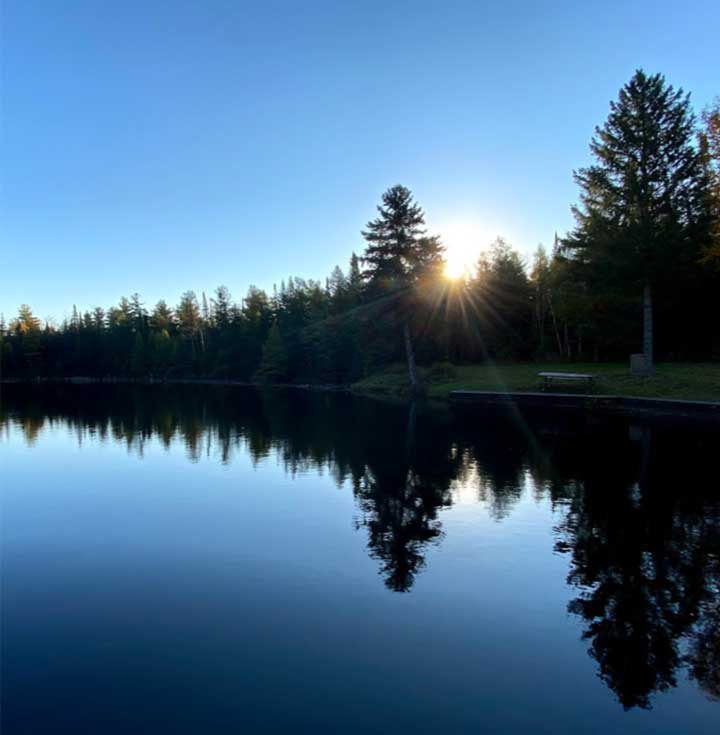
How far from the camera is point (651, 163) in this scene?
2859 centimetres

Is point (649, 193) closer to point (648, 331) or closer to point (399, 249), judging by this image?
point (648, 331)

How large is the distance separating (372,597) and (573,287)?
34.1 meters

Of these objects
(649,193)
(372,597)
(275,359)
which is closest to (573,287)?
(649,193)

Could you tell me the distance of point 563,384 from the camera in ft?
98.1

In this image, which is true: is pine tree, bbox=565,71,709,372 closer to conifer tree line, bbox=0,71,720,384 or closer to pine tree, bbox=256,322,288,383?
conifer tree line, bbox=0,71,720,384

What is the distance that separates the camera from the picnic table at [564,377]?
28.0m

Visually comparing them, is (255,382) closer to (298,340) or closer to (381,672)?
(298,340)

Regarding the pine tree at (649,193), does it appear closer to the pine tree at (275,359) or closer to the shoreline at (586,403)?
the shoreline at (586,403)

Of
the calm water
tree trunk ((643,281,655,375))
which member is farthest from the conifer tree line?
the calm water

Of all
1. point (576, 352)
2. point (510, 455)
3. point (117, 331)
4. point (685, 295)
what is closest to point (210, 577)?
point (510, 455)

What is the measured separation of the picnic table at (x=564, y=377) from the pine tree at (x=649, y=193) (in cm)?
305

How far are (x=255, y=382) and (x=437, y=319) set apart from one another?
37305 millimetres

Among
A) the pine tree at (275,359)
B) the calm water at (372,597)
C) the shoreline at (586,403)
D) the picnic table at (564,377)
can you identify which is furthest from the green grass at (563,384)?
the pine tree at (275,359)

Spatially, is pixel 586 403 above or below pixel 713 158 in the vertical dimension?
below
